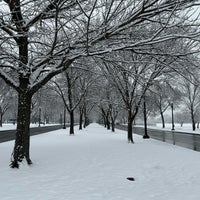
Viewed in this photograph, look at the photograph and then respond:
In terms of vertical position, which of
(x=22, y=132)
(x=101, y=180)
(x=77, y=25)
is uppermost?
(x=77, y=25)

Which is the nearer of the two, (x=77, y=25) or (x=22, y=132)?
(x=77, y=25)

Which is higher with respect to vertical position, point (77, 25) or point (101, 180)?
point (77, 25)

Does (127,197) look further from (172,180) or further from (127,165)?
(127,165)

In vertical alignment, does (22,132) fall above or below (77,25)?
below

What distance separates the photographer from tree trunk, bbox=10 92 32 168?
769cm

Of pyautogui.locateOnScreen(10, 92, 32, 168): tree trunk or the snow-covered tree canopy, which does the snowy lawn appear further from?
the snow-covered tree canopy

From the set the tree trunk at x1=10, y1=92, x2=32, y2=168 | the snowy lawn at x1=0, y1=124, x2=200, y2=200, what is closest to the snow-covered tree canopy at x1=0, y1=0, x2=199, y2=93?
the tree trunk at x1=10, y1=92, x2=32, y2=168

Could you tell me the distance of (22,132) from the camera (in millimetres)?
7820

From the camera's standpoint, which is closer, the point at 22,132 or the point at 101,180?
the point at 101,180

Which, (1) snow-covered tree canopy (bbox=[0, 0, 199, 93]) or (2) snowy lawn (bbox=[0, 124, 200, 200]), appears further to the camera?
(1) snow-covered tree canopy (bbox=[0, 0, 199, 93])

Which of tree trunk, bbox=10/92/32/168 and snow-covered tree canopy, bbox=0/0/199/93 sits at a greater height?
snow-covered tree canopy, bbox=0/0/199/93

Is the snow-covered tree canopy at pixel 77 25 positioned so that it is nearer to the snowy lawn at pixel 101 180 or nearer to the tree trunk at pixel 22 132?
the tree trunk at pixel 22 132

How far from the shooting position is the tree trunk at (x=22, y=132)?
769 cm

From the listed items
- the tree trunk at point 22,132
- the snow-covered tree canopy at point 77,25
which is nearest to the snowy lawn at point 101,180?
the tree trunk at point 22,132
